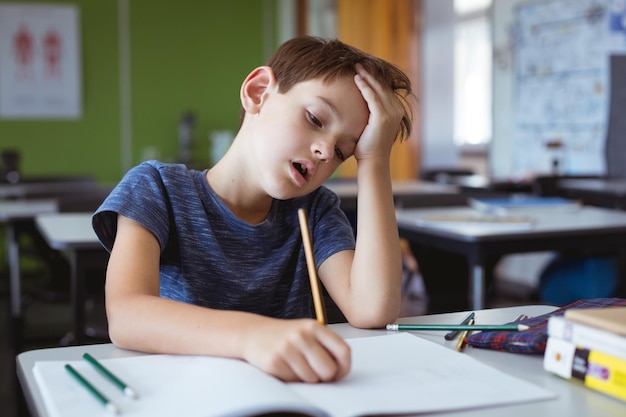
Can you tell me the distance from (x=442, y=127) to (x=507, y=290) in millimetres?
1295

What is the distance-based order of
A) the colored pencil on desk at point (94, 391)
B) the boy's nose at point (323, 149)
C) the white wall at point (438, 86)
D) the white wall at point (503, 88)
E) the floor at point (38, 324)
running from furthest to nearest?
the white wall at point (438, 86) → the white wall at point (503, 88) → the floor at point (38, 324) → the boy's nose at point (323, 149) → the colored pencil on desk at point (94, 391)

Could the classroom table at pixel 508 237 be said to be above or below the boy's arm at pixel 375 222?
below

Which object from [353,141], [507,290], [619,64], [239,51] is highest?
[239,51]

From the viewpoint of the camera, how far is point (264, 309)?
4.06 feet

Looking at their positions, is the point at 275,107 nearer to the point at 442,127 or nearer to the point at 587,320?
the point at 587,320

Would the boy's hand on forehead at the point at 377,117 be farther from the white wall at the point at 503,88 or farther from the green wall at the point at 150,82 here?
the green wall at the point at 150,82

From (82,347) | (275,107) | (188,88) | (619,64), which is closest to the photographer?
(82,347)

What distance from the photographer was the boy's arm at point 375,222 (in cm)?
110

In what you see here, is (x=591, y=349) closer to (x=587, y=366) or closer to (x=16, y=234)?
(x=587, y=366)

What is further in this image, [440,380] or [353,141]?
[353,141]

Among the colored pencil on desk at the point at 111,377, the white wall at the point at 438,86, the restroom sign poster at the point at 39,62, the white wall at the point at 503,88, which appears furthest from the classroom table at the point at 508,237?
the restroom sign poster at the point at 39,62

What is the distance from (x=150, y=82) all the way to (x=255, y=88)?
592 centimetres

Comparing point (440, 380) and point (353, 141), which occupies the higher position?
point (353, 141)

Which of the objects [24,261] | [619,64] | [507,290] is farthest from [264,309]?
[24,261]
